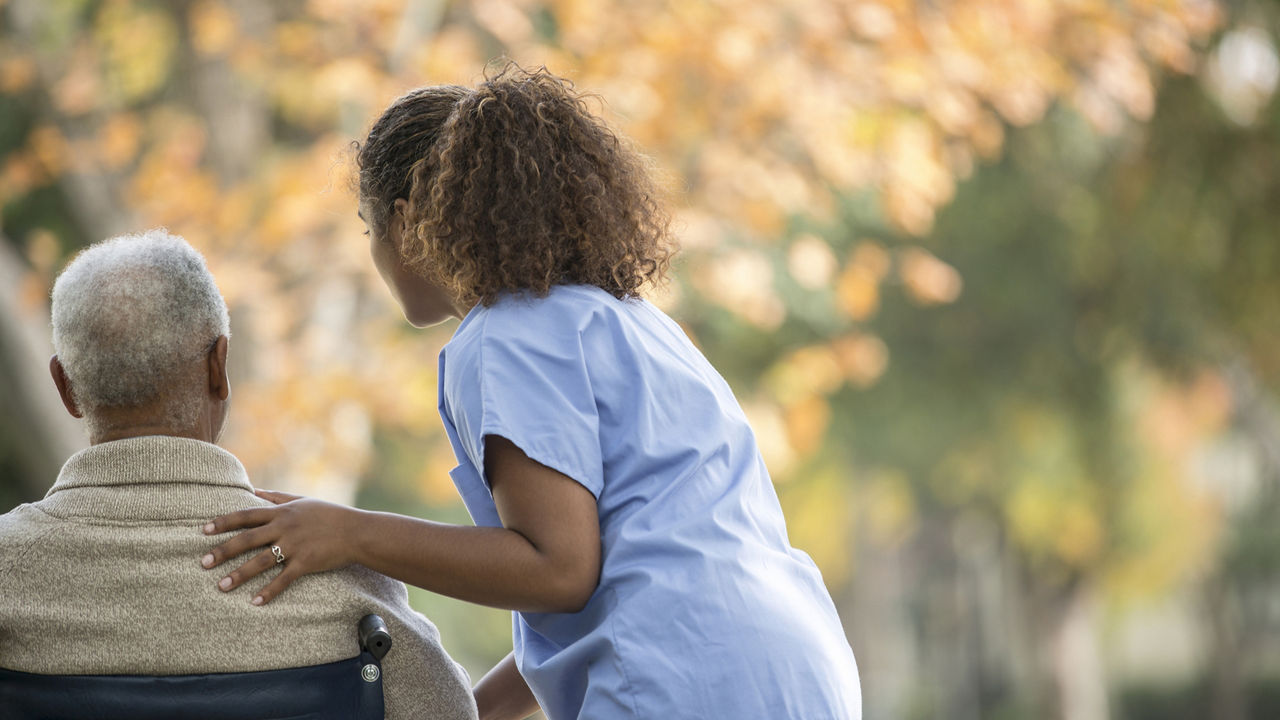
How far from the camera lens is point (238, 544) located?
1.52 meters

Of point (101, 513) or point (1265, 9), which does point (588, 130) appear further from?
point (1265, 9)

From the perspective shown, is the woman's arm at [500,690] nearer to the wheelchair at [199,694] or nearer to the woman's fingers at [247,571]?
the wheelchair at [199,694]

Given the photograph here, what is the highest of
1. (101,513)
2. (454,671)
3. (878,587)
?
(101,513)

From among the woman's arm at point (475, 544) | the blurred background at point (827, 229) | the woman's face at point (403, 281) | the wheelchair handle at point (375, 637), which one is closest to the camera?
the woman's arm at point (475, 544)

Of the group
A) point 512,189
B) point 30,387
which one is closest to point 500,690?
point 512,189

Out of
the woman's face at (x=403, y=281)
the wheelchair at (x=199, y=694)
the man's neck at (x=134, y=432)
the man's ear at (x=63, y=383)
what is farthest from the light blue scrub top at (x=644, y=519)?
the man's ear at (x=63, y=383)

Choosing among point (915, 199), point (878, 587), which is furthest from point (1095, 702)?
point (915, 199)

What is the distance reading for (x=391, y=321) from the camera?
634 centimetres

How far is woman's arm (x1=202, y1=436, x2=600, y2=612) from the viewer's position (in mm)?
1457

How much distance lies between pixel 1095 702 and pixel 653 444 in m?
13.4

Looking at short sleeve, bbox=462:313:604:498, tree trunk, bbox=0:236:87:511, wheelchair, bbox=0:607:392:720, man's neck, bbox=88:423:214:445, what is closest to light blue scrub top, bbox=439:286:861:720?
short sleeve, bbox=462:313:604:498

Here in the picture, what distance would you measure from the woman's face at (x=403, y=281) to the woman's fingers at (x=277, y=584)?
0.33m

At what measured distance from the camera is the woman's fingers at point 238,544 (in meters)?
1.52

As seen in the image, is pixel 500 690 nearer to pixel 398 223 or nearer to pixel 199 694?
pixel 199 694
